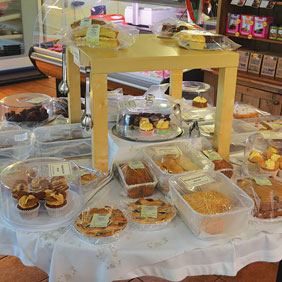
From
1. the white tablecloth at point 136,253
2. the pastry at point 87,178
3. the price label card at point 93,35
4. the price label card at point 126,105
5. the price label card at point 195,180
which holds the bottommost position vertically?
the white tablecloth at point 136,253

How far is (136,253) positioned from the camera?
1.11 m

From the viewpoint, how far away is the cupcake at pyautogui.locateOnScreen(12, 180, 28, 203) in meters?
1.26

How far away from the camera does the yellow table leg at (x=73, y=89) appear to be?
1.83 metres

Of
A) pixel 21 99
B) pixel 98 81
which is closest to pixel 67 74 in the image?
pixel 21 99

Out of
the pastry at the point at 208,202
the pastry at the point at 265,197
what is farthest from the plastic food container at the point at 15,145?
the pastry at the point at 265,197

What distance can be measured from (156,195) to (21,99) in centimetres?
109

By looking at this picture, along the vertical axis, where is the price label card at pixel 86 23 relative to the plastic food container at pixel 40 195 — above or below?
above

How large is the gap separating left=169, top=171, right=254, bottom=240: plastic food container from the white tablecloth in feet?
0.10

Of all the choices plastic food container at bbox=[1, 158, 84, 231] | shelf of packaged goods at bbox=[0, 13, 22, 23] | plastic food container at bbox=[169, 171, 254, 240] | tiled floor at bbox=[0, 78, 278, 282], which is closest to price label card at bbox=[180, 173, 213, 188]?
plastic food container at bbox=[169, 171, 254, 240]

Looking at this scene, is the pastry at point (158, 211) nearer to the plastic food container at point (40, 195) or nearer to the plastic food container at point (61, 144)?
the plastic food container at point (40, 195)

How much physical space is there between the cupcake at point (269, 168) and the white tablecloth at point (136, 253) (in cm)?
33

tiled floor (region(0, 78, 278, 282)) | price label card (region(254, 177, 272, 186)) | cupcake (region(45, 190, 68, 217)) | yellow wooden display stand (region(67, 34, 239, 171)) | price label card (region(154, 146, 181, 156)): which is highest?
yellow wooden display stand (region(67, 34, 239, 171))

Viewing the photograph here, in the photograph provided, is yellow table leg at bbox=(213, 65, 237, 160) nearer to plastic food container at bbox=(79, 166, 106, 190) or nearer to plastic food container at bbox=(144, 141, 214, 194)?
plastic food container at bbox=(144, 141, 214, 194)

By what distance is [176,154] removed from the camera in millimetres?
1498
